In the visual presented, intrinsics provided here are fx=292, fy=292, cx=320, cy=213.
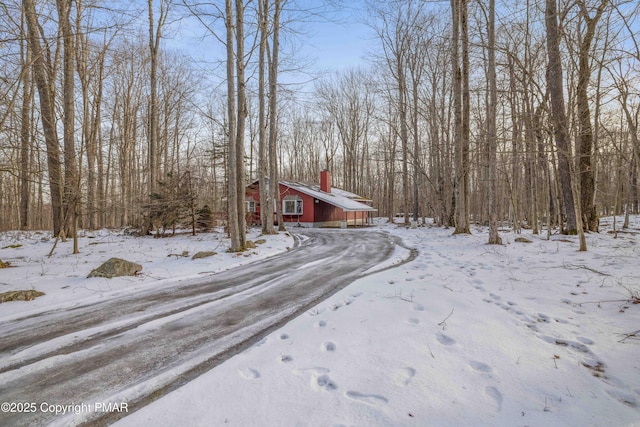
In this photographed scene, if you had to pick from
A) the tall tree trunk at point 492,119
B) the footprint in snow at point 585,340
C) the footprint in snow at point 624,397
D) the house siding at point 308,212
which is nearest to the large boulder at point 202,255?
the footprint in snow at point 585,340

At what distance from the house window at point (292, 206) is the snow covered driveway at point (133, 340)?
57.6 feet

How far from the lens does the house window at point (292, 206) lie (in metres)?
23.2


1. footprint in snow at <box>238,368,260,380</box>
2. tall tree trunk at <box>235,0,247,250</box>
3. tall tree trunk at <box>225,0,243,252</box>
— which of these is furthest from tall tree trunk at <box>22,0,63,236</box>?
footprint in snow at <box>238,368,260,380</box>

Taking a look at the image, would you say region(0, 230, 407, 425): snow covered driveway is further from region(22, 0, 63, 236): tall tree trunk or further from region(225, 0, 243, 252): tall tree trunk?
region(22, 0, 63, 236): tall tree trunk

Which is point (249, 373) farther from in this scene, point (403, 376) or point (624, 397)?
point (624, 397)

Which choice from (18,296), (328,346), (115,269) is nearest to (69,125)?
(115,269)

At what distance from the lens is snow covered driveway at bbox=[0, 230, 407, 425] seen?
7.20ft

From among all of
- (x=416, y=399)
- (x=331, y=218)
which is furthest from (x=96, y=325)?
(x=331, y=218)

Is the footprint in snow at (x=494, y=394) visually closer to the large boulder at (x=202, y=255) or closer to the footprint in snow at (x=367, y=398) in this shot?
the footprint in snow at (x=367, y=398)

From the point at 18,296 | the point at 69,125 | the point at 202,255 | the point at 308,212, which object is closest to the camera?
the point at 18,296

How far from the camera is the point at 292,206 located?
23.5 m

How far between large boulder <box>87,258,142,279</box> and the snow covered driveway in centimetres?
113

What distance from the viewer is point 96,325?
3.54 metres

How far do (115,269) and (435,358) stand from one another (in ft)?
19.6
